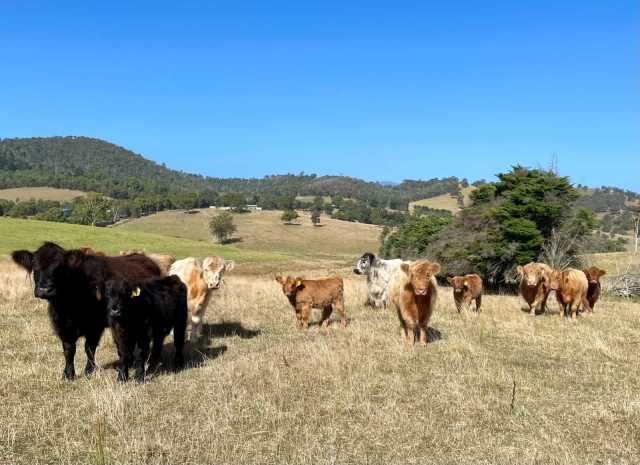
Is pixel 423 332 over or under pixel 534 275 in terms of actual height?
under

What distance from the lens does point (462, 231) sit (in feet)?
97.6

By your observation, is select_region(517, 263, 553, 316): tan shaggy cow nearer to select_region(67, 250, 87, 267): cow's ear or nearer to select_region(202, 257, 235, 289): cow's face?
select_region(202, 257, 235, 289): cow's face

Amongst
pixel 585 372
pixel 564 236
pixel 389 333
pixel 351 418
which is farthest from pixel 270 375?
pixel 564 236

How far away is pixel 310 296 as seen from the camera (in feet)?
39.1

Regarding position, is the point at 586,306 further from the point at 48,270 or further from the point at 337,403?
the point at 48,270

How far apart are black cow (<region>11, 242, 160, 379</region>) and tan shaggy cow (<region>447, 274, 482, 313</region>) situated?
962cm

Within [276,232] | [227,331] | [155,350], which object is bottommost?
[227,331]

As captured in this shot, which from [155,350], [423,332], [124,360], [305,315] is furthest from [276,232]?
[124,360]

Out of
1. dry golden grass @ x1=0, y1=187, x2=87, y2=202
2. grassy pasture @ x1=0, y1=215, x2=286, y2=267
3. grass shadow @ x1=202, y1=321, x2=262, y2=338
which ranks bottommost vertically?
grassy pasture @ x1=0, y1=215, x2=286, y2=267

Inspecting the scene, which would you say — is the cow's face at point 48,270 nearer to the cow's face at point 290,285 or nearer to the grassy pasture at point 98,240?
the cow's face at point 290,285

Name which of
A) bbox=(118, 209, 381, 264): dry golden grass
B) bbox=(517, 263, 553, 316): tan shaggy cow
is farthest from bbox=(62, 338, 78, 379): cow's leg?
bbox=(118, 209, 381, 264): dry golden grass

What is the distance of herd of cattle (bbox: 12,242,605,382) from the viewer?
7.21 m

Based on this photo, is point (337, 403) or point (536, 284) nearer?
point (337, 403)

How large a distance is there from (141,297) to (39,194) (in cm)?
15212
